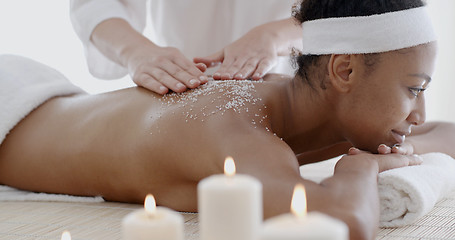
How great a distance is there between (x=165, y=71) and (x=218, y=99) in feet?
0.85

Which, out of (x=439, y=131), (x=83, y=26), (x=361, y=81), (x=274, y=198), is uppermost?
(x=83, y=26)

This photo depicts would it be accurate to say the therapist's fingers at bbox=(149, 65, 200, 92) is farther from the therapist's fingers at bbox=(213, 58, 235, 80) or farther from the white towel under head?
the white towel under head

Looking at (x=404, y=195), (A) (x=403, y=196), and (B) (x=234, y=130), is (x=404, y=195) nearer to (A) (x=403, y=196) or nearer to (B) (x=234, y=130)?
(A) (x=403, y=196)

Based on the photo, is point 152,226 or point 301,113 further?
point 301,113

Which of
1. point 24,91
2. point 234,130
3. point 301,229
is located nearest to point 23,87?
point 24,91

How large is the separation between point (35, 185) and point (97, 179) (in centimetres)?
26

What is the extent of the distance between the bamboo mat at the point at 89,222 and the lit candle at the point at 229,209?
60 centimetres

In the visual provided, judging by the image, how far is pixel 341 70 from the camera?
5.65ft

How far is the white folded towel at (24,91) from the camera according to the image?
197 cm

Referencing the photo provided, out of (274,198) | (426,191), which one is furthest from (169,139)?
(426,191)

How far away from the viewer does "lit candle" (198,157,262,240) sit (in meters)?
0.84

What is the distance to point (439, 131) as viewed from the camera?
2344mm

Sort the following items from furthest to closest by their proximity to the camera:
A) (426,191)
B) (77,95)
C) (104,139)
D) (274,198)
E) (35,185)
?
(77,95), (35,185), (104,139), (426,191), (274,198)

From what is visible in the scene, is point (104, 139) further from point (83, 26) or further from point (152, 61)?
point (83, 26)
